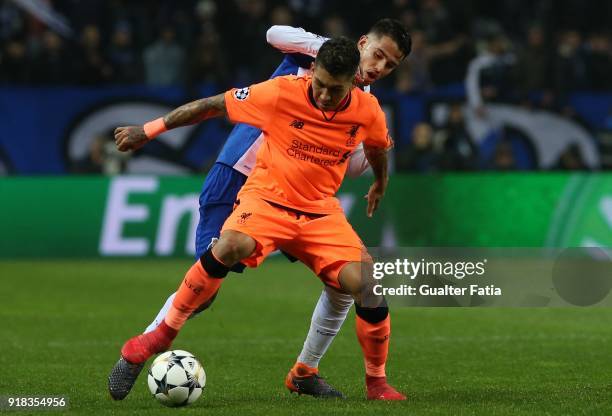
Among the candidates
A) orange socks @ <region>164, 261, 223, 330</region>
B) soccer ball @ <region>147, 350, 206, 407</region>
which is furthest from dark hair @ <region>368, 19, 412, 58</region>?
soccer ball @ <region>147, 350, 206, 407</region>

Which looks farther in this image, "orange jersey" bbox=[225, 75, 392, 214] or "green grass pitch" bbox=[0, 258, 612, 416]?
"green grass pitch" bbox=[0, 258, 612, 416]

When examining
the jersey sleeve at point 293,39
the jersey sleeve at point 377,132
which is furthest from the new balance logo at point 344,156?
the jersey sleeve at point 293,39

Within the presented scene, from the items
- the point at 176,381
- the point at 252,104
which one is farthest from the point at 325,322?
the point at 252,104

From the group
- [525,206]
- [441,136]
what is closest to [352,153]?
[525,206]

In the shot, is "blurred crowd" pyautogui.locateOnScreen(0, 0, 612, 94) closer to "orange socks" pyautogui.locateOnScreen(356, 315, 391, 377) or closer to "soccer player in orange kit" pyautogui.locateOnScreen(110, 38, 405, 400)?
"soccer player in orange kit" pyautogui.locateOnScreen(110, 38, 405, 400)

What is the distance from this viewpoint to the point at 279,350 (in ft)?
30.1

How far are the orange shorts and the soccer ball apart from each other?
24.0 inches

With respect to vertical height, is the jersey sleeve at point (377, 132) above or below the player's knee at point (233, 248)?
above

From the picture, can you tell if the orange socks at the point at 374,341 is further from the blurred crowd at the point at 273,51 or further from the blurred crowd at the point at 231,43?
the blurred crowd at the point at 231,43

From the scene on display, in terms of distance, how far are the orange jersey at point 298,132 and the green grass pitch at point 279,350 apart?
3.62 feet

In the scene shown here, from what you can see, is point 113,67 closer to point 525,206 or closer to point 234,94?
point 525,206

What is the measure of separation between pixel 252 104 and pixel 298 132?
272 millimetres

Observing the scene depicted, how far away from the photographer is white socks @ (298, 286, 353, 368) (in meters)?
6.91

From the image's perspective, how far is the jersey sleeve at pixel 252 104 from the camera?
6457 millimetres
